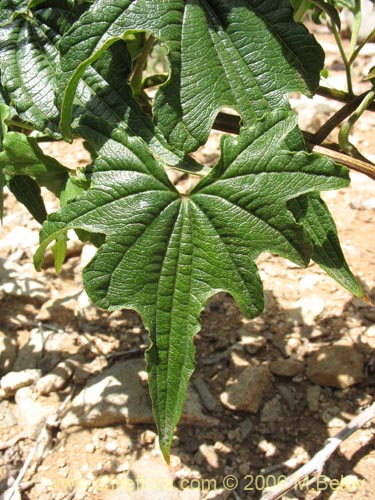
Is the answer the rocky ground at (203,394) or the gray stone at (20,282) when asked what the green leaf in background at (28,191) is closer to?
the rocky ground at (203,394)

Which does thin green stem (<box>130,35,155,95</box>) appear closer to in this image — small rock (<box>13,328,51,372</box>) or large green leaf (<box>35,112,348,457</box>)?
large green leaf (<box>35,112,348,457</box>)

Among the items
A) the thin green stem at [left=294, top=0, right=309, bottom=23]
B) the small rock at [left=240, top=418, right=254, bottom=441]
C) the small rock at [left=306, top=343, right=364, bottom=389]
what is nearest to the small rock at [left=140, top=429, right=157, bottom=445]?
the small rock at [left=240, top=418, right=254, bottom=441]

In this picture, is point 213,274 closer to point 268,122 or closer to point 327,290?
point 268,122

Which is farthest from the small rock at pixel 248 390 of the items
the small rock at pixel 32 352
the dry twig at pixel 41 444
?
the small rock at pixel 32 352

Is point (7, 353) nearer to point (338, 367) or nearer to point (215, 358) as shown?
point (215, 358)

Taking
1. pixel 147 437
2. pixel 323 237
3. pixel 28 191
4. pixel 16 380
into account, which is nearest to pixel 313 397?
pixel 147 437

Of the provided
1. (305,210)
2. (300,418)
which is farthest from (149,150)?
(300,418)
